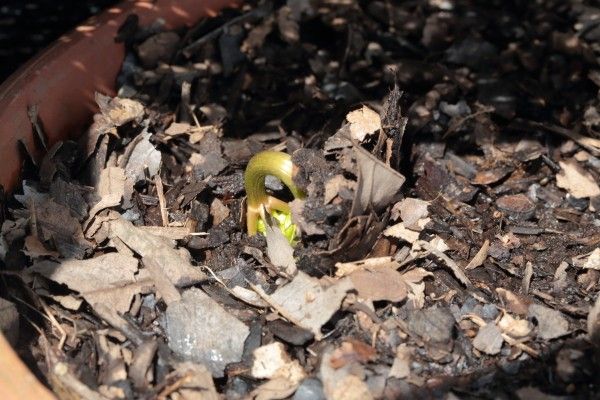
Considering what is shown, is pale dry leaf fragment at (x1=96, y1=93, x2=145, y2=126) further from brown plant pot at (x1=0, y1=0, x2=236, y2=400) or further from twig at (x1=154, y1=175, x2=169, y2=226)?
twig at (x1=154, y1=175, x2=169, y2=226)

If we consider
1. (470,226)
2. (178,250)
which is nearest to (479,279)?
(470,226)

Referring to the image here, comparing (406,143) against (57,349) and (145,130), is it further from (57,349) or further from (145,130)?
(57,349)

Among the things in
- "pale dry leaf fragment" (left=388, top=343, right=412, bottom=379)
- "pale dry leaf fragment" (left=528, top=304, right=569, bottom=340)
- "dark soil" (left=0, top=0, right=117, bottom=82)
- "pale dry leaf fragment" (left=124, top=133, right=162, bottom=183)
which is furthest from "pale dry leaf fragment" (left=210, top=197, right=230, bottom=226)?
"dark soil" (left=0, top=0, right=117, bottom=82)

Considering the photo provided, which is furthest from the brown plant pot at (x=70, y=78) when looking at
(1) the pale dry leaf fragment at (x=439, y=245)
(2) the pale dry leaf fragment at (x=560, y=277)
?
(2) the pale dry leaf fragment at (x=560, y=277)

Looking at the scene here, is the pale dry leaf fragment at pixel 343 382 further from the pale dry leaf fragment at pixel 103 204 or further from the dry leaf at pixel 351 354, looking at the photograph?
the pale dry leaf fragment at pixel 103 204

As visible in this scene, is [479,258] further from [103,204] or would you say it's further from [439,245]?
[103,204]
